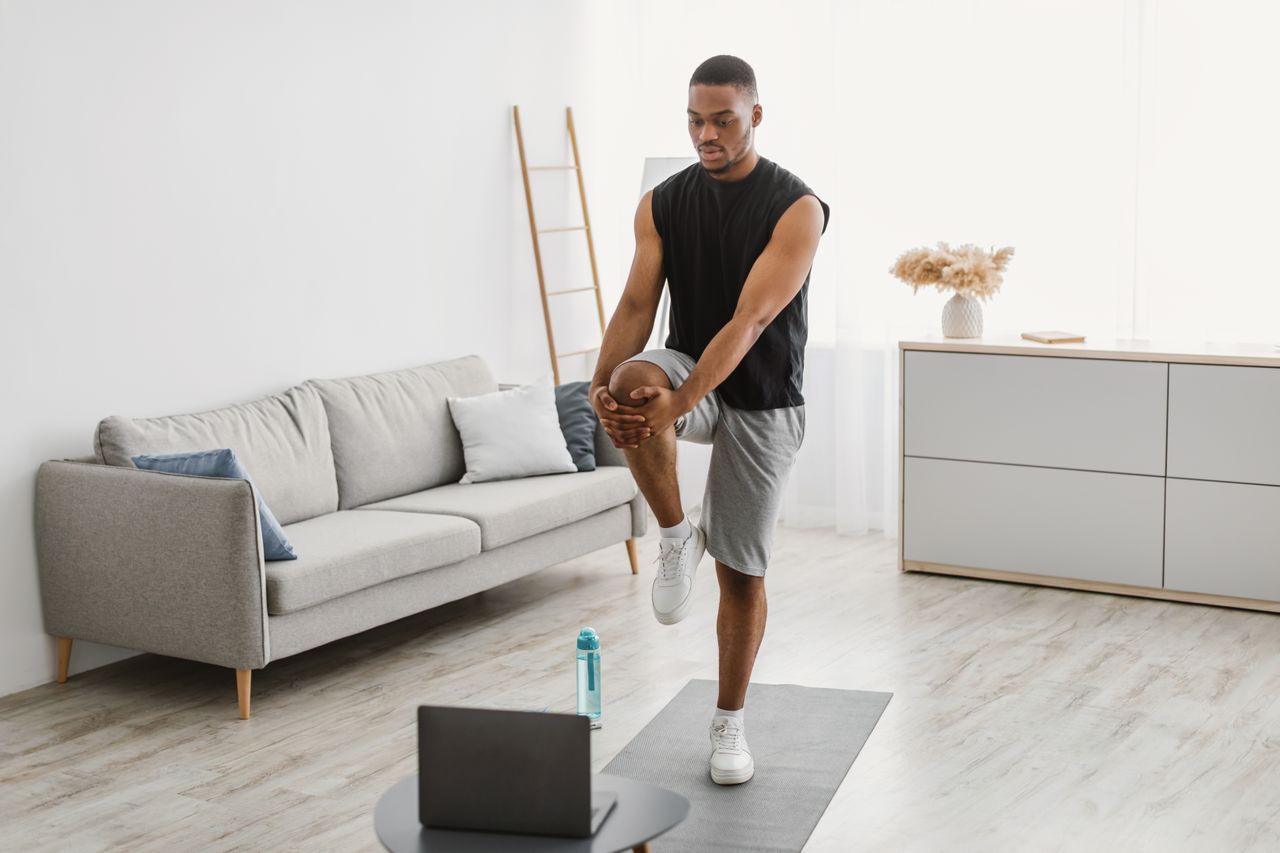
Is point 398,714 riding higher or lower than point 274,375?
lower

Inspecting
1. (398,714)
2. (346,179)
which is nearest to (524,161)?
(346,179)

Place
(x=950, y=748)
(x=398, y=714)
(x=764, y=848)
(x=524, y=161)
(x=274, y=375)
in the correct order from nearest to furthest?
1. (x=764, y=848)
2. (x=950, y=748)
3. (x=398, y=714)
4. (x=274, y=375)
5. (x=524, y=161)

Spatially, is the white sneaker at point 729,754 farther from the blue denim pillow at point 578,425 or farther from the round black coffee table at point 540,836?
the blue denim pillow at point 578,425

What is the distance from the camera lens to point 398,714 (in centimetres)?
383

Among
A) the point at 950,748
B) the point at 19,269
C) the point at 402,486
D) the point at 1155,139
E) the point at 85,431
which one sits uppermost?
the point at 1155,139

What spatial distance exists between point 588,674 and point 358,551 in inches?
32.7

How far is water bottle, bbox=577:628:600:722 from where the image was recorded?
3623 mm

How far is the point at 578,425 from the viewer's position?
5215 millimetres

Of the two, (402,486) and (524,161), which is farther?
(524,161)

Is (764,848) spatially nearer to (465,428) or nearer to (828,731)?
(828,731)

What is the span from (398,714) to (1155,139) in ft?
11.6

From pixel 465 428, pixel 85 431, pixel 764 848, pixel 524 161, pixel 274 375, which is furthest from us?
pixel 524 161

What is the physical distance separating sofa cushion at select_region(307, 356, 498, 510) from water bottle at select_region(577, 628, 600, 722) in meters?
1.42

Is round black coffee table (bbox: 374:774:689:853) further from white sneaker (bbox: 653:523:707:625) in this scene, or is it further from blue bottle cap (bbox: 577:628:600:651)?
blue bottle cap (bbox: 577:628:600:651)
